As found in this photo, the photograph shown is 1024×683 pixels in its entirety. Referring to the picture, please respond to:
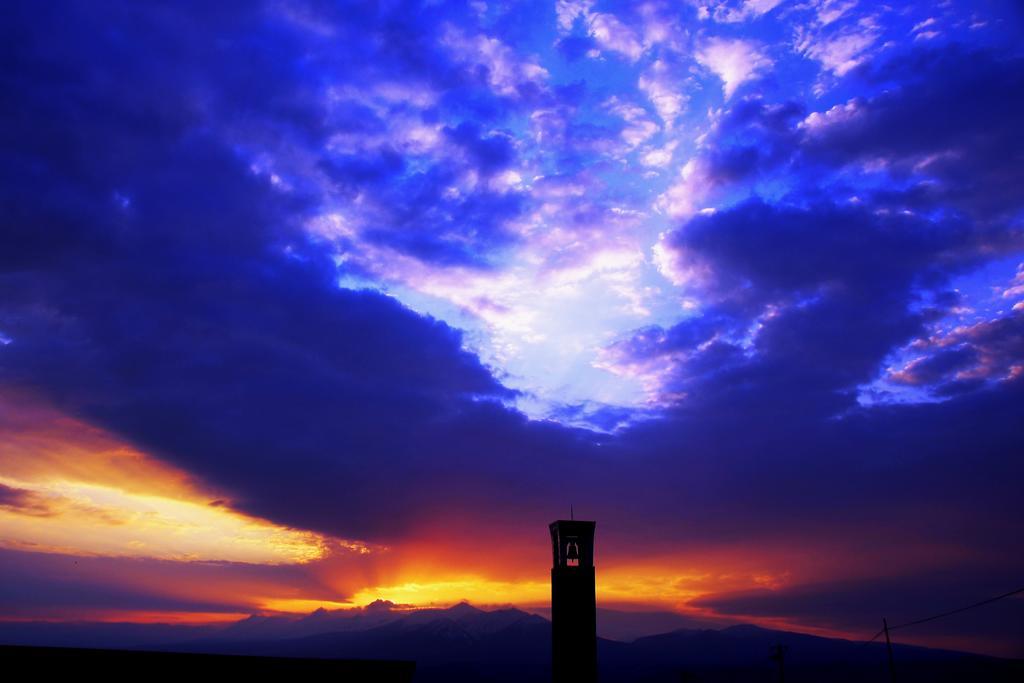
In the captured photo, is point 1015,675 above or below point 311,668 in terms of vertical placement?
below

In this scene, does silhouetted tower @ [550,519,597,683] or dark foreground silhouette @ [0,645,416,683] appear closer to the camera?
dark foreground silhouette @ [0,645,416,683]

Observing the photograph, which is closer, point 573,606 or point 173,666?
point 173,666

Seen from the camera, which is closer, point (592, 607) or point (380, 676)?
point (380, 676)

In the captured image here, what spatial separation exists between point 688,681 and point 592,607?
36.1 m

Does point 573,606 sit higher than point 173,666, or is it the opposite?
point 573,606

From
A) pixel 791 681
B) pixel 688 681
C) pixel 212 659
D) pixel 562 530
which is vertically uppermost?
pixel 562 530

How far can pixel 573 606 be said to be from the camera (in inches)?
1089

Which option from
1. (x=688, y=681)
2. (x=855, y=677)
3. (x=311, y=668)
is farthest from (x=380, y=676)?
(x=855, y=677)

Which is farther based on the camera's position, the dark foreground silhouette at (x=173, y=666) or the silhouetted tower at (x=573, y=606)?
the silhouetted tower at (x=573, y=606)

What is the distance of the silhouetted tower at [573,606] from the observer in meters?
26.9

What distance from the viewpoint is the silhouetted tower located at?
88.3 ft

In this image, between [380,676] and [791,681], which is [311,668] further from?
[791,681]

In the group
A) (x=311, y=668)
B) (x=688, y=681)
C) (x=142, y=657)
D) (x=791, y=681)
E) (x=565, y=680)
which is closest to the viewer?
(x=142, y=657)

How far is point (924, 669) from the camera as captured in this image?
198000 mm
